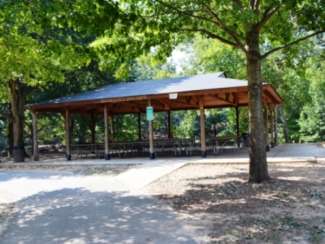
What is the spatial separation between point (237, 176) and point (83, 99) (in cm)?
894

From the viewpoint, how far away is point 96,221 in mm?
7078

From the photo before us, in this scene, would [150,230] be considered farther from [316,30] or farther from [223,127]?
[223,127]

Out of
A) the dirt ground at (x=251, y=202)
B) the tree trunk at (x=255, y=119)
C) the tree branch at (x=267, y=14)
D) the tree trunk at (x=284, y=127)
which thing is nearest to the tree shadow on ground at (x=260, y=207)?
the dirt ground at (x=251, y=202)

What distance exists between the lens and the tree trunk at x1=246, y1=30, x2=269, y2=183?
1000 centimetres

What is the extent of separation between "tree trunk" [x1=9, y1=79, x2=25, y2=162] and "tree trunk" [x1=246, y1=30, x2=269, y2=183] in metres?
13.8

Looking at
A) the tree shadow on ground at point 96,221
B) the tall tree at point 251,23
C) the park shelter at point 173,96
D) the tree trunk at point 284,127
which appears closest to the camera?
the tree shadow on ground at point 96,221

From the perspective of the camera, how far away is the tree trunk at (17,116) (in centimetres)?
2094

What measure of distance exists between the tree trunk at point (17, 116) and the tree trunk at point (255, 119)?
1385 centimetres

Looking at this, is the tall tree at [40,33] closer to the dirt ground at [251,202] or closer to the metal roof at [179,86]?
the dirt ground at [251,202]

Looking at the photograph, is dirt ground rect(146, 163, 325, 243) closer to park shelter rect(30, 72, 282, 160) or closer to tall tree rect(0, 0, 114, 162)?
tall tree rect(0, 0, 114, 162)

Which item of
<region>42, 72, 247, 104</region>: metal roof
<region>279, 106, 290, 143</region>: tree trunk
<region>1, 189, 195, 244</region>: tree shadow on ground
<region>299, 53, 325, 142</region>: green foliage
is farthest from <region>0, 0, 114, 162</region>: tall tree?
<region>279, 106, 290, 143</region>: tree trunk

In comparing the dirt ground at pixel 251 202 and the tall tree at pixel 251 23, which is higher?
the tall tree at pixel 251 23

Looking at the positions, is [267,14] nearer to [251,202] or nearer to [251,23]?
[251,23]

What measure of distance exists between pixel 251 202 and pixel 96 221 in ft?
9.29
